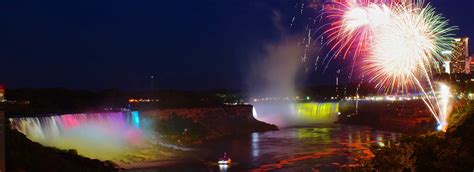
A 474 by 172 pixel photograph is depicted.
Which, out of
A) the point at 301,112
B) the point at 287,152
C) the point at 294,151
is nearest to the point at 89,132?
the point at 287,152

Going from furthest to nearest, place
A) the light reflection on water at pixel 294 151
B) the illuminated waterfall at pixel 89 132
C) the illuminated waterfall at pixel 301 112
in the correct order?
the illuminated waterfall at pixel 301 112, the illuminated waterfall at pixel 89 132, the light reflection on water at pixel 294 151

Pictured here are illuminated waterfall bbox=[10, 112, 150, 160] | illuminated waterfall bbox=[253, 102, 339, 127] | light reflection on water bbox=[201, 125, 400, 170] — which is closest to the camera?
light reflection on water bbox=[201, 125, 400, 170]

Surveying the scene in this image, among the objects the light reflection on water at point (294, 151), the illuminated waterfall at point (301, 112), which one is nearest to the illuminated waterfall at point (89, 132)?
the light reflection on water at point (294, 151)

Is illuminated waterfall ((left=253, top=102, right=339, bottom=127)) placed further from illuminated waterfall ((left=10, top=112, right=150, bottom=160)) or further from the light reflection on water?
illuminated waterfall ((left=10, top=112, right=150, bottom=160))

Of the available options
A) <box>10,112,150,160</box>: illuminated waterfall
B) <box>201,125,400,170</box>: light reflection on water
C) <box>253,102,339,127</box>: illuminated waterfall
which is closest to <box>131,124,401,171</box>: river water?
<box>201,125,400,170</box>: light reflection on water

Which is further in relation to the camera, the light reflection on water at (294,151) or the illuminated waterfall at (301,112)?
the illuminated waterfall at (301,112)

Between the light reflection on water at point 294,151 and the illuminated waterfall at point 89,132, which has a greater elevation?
the illuminated waterfall at point 89,132

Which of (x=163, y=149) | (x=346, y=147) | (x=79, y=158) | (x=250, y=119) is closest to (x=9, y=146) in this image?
(x=79, y=158)

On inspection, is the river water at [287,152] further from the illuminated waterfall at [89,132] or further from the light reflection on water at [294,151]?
the illuminated waterfall at [89,132]

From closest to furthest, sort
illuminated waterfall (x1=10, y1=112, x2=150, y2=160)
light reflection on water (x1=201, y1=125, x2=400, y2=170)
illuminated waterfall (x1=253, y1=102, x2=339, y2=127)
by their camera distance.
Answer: light reflection on water (x1=201, y1=125, x2=400, y2=170) → illuminated waterfall (x1=10, y1=112, x2=150, y2=160) → illuminated waterfall (x1=253, y1=102, x2=339, y2=127)

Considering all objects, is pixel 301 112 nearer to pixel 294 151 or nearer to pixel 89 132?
pixel 294 151
